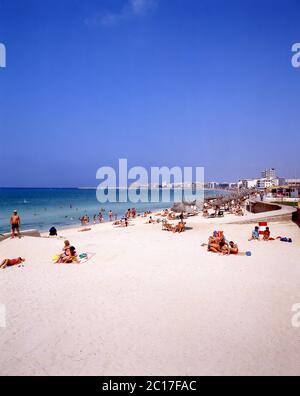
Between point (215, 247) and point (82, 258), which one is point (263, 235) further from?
point (82, 258)

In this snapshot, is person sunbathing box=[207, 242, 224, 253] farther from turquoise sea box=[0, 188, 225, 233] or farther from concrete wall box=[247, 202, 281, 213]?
turquoise sea box=[0, 188, 225, 233]

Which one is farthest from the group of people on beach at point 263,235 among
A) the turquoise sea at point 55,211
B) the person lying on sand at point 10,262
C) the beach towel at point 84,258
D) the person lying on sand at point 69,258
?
the turquoise sea at point 55,211

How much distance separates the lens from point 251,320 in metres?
4.53

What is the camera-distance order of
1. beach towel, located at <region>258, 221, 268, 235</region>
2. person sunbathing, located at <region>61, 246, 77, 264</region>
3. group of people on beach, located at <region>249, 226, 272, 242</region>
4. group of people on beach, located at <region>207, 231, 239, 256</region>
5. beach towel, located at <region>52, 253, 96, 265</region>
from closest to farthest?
person sunbathing, located at <region>61, 246, 77, 264</region> → beach towel, located at <region>52, 253, 96, 265</region> → group of people on beach, located at <region>207, 231, 239, 256</region> → group of people on beach, located at <region>249, 226, 272, 242</region> → beach towel, located at <region>258, 221, 268, 235</region>

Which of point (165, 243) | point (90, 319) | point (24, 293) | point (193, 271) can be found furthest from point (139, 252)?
point (90, 319)

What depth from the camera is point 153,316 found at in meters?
4.72

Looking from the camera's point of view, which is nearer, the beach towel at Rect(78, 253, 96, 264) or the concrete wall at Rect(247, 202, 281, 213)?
the beach towel at Rect(78, 253, 96, 264)

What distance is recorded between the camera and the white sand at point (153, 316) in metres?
3.53

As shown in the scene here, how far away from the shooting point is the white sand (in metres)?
3.53

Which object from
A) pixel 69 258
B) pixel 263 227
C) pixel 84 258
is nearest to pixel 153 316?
pixel 69 258

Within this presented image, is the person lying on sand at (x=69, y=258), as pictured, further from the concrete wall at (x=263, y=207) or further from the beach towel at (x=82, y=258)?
the concrete wall at (x=263, y=207)

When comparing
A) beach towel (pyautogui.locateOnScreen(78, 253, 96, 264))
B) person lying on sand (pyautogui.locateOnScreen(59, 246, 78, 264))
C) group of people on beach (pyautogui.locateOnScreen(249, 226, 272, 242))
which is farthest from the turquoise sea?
group of people on beach (pyautogui.locateOnScreen(249, 226, 272, 242))
